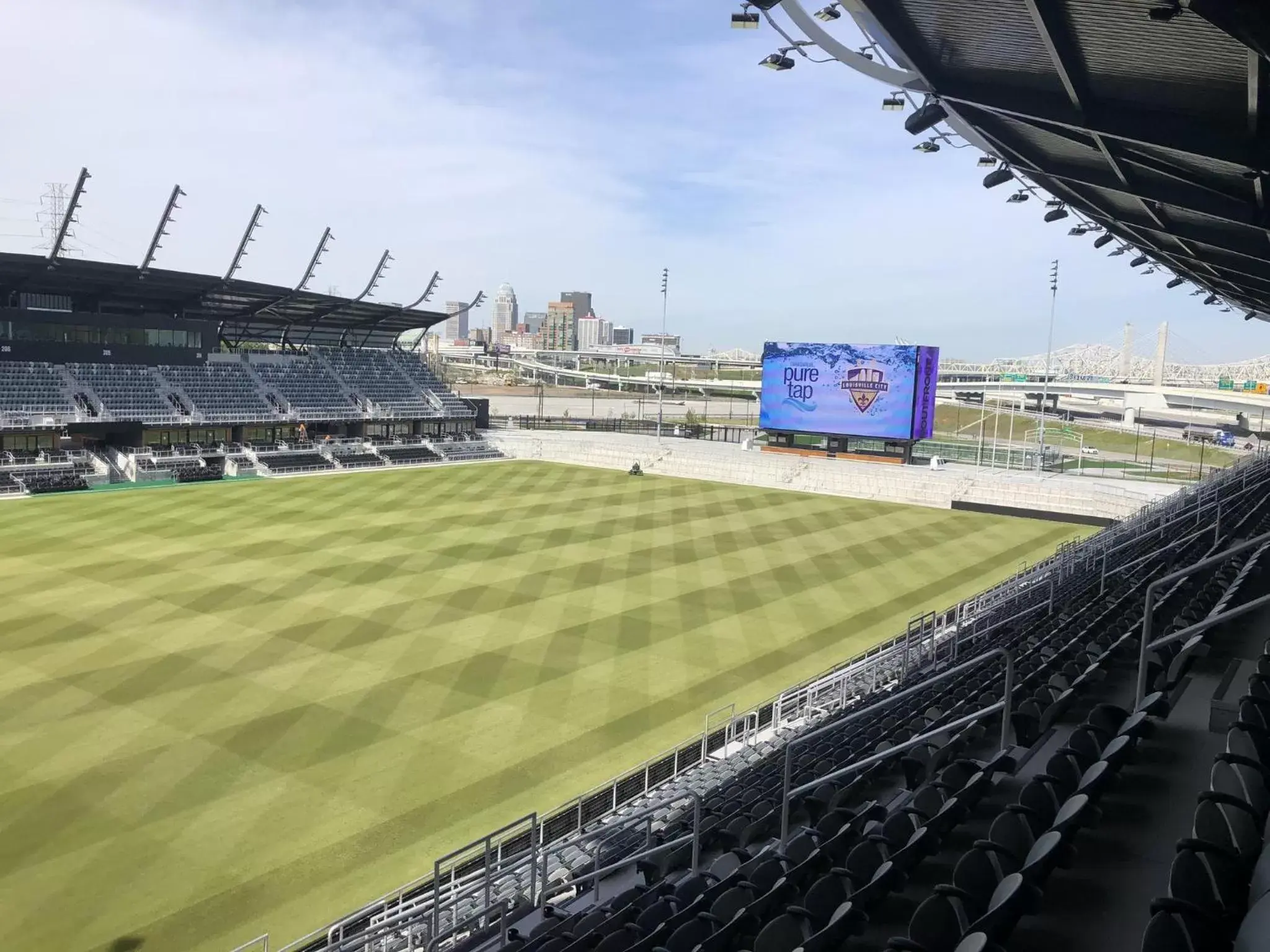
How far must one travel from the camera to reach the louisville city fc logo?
46.9 metres

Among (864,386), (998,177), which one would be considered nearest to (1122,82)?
(998,177)

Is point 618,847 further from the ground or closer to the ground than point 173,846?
further from the ground

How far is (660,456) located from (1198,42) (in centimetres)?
4558

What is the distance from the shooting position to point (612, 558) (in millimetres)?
29375

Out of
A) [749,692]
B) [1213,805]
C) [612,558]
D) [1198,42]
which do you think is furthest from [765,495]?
[1213,805]

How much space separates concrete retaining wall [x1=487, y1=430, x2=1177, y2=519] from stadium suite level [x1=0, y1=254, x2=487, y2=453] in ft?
31.6

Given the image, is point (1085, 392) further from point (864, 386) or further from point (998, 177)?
point (998, 177)

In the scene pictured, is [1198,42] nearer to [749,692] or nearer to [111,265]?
[749,692]

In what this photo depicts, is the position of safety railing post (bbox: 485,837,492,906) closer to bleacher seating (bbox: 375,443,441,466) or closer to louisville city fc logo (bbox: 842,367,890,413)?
louisville city fc logo (bbox: 842,367,890,413)

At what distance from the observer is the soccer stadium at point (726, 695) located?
6176mm

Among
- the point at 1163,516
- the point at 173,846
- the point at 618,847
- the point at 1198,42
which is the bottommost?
the point at 173,846

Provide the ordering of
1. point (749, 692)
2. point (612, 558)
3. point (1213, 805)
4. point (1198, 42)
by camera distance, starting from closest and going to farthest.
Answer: point (1213, 805) < point (1198, 42) < point (749, 692) < point (612, 558)

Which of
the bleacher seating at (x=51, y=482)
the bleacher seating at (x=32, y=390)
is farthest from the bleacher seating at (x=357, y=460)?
the bleacher seating at (x=32, y=390)

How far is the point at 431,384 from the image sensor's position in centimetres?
6650
